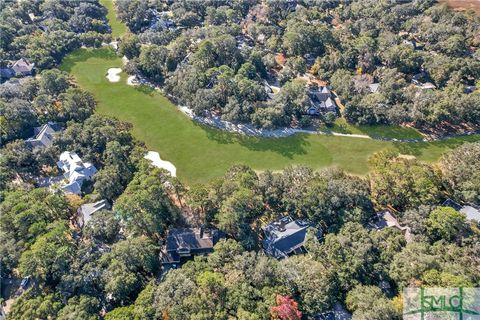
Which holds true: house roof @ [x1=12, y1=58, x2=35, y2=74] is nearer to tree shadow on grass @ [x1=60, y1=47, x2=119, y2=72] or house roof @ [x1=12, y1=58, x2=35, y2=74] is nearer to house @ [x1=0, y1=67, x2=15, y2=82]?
house @ [x1=0, y1=67, x2=15, y2=82]

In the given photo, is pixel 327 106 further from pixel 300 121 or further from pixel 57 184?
pixel 57 184

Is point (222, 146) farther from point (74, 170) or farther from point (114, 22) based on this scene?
point (114, 22)

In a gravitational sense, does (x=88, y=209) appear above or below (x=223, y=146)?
below

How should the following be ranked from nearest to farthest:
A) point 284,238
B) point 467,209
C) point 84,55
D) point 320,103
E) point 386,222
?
point 284,238, point 467,209, point 386,222, point 320,103, point 84,55

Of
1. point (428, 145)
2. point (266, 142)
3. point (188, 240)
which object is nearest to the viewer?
point (188, 240)

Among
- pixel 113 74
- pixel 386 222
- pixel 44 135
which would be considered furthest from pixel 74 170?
pixel 386 222

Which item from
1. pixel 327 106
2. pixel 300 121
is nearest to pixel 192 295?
pixel 300 121

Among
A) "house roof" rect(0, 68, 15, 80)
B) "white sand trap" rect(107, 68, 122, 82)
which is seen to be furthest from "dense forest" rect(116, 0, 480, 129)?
"house roof" rect(0, 68, 15, 80)
